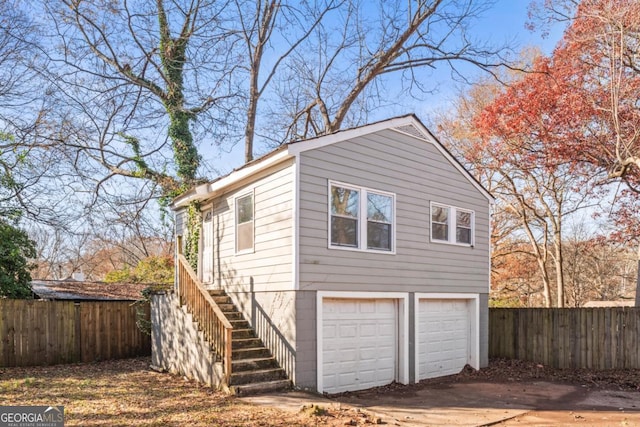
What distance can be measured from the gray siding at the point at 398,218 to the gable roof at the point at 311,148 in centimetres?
12

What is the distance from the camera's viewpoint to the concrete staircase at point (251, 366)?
7719mm

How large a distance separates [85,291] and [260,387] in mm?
9456

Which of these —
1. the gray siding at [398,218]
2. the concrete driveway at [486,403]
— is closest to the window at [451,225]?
the gray siding at [398,218]

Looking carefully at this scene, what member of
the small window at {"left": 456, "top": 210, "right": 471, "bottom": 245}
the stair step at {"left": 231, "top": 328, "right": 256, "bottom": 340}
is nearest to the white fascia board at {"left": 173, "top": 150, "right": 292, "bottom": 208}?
the stair step at {"left": 231, "top": 328, "right": 256, "bottom": 340}

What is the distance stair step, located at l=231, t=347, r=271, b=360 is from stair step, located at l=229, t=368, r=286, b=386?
38 centimetres

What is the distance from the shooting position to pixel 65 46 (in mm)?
15359

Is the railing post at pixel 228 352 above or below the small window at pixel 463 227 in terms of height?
below

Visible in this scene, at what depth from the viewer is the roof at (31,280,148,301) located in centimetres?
1384

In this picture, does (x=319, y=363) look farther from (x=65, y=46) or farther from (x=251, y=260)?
(x=65, y=46)

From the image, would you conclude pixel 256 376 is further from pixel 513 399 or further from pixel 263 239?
pixel 513 399

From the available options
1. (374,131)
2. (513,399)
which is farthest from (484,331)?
(374,131)

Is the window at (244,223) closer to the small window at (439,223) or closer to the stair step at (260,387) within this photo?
the stair step at (260,387)

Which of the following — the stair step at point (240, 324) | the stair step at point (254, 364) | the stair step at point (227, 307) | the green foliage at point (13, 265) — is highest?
the green foliage at point (13, 265)

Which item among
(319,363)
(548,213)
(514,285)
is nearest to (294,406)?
(319,363)
